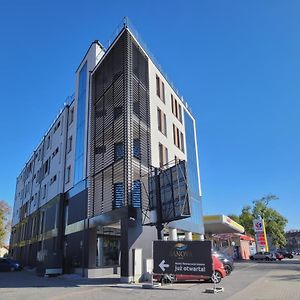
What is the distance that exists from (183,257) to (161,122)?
629 inches

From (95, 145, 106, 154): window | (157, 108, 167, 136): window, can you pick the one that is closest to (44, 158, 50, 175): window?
(95, 145, 106, 154): window

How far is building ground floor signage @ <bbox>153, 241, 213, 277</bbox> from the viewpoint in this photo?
14823 millimetres

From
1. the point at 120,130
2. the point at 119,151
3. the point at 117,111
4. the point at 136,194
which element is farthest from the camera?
the point at 117,111

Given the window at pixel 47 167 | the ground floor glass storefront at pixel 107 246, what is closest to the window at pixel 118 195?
the ground floor glass storefront at pixel 107 246

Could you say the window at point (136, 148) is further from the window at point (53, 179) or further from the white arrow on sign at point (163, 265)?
the window at point (53, 179)

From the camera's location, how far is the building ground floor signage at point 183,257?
1482 centimetres

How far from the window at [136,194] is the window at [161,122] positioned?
25.0 ft

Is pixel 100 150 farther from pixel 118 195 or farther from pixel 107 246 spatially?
pixel 107 246

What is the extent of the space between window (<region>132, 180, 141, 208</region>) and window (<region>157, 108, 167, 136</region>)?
761cm

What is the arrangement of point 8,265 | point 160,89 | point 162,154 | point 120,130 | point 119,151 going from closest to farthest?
1. point 119,151
2. point 120,130
3. point 162,154
4. point 160,89
5. point 8,265

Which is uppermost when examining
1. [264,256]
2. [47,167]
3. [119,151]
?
[47,167]

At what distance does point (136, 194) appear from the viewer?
21500mm

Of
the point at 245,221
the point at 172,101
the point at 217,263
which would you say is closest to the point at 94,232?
the point at 217,263

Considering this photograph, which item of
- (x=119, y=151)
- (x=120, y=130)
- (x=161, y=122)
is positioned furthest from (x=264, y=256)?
(x=120, y=130)
